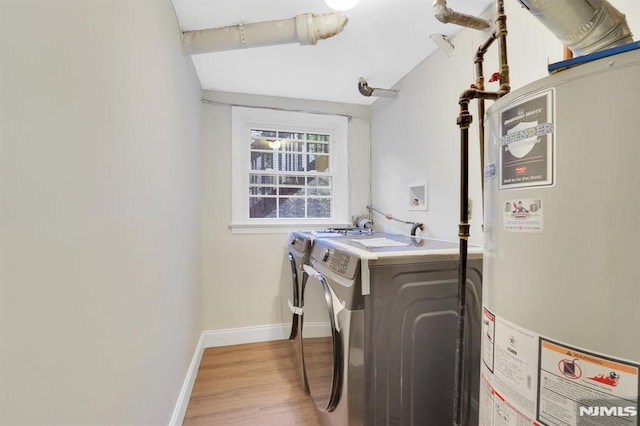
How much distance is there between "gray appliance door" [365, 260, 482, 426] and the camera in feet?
3.61

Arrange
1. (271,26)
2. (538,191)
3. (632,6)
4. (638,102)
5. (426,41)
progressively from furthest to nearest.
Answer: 1. (426,41)
2. (271,26)
3. (632,6)
4. (538,191)
5. (638,102)

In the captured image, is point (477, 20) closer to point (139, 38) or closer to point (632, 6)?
point (632, 6)

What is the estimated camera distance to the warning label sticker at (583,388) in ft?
1.54

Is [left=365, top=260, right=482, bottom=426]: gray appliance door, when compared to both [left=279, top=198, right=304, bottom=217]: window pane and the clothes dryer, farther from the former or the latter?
[left=279, top=198, right=304, bottom=217]: window pane

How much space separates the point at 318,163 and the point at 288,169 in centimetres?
34

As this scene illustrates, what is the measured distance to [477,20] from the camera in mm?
1409

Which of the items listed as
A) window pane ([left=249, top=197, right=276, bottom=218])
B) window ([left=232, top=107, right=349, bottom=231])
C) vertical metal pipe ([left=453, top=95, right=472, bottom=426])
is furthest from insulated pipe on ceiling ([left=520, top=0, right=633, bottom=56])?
window pane ([left=249, top=197, right=276, bottom=218])

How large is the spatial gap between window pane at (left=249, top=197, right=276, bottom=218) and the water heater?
236 centimetres

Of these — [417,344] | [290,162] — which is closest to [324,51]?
[290,162]

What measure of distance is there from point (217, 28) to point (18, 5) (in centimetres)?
146

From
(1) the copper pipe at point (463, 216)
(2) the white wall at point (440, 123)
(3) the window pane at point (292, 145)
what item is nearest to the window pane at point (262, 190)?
(3) the window pane at point (292, 145)

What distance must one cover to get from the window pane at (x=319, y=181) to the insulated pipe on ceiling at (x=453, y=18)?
1.82 m

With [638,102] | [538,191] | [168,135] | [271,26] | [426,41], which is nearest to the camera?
[638,102]

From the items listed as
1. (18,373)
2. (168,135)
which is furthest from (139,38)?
(18,373)
